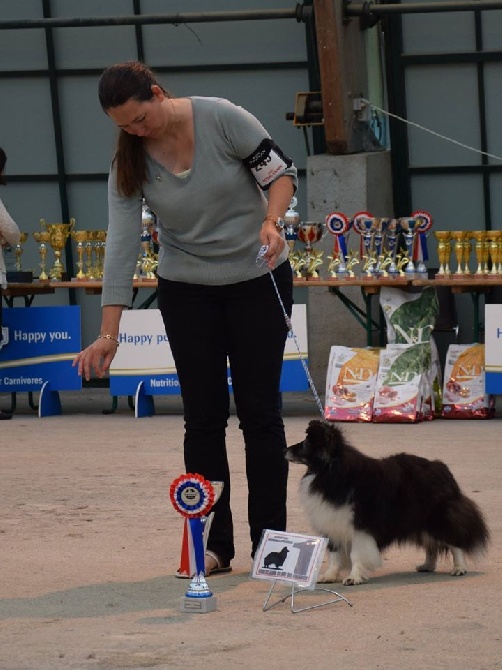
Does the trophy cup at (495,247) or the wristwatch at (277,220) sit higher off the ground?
the wristwatch at (277,220)

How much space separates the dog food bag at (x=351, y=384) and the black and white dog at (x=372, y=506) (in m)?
4.35

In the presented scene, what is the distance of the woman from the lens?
4324 mm

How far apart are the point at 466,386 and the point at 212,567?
4.71 meters

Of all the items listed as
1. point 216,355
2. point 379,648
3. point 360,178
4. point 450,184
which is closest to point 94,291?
point 360,178

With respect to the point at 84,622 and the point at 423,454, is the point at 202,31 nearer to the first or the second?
the point at 423,454

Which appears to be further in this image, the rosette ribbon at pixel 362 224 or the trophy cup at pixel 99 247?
the trophy cup at pixel 99 247

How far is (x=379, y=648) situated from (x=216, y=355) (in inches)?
48.2

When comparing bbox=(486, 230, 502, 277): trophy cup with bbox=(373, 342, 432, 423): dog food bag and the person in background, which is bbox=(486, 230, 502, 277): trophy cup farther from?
the person in background

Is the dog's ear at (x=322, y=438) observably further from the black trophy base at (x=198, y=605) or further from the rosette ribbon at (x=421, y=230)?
the rosette ribbon at (x=421, y=230)

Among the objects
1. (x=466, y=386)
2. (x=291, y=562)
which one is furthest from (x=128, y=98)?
(x=466, y=386)

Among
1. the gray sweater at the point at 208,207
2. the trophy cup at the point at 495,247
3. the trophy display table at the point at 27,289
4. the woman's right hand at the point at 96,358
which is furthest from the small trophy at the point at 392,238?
the woman's right hand at the point at 96,358

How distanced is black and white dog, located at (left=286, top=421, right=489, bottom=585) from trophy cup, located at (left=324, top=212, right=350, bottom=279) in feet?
15.9

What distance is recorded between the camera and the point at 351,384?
903 cm

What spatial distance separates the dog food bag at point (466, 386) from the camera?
9.04 meters
